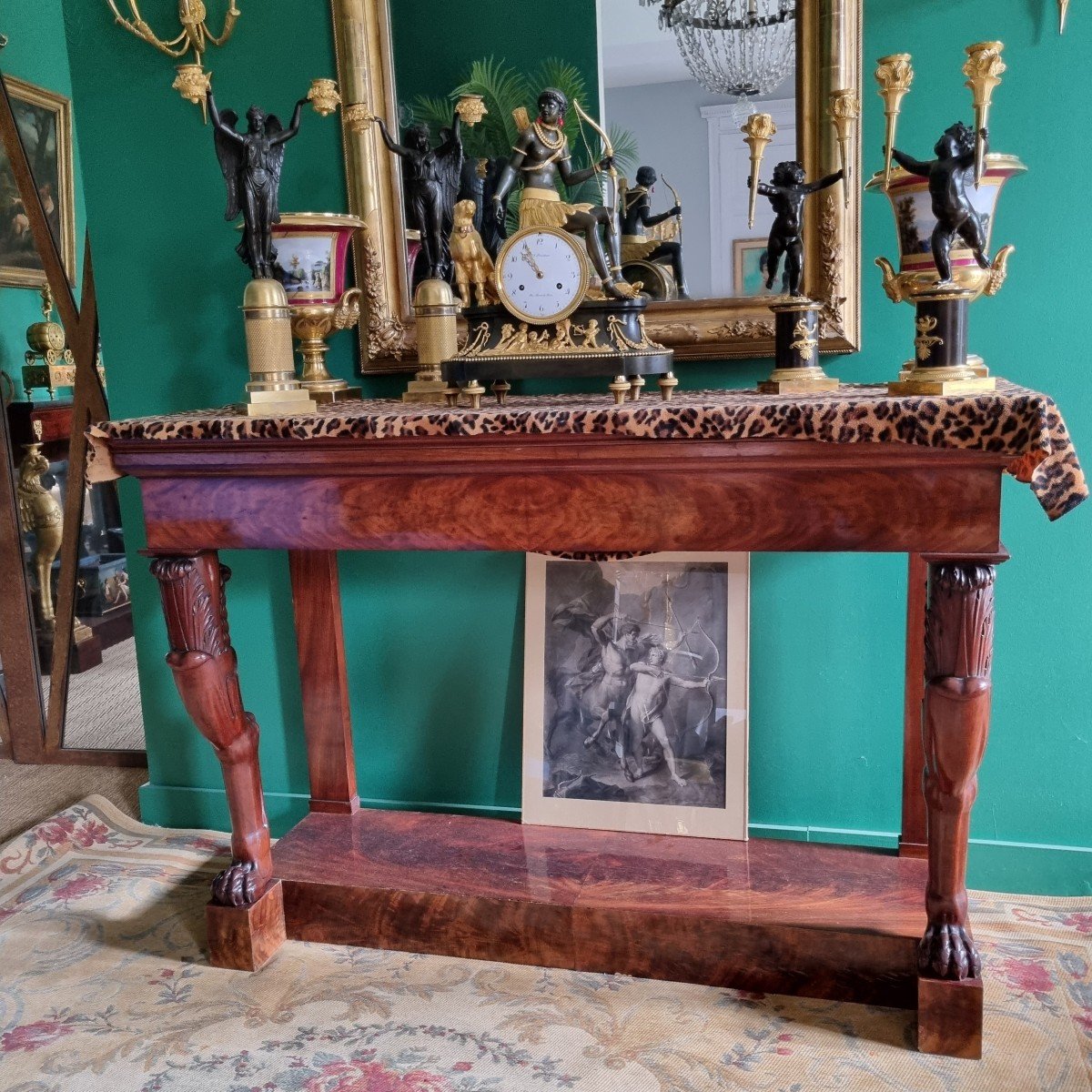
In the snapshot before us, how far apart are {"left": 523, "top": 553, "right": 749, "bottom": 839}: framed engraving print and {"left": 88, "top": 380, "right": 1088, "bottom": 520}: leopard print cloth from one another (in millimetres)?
529

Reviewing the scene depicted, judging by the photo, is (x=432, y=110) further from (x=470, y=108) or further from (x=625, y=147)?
(x=625, y=147)

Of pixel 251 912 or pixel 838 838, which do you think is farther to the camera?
pixel 838 838

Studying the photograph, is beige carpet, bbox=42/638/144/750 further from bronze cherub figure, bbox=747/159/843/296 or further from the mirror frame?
bronze cherub figure, bbox=747/159/843/296

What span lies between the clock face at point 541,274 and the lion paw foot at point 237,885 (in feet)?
3.99

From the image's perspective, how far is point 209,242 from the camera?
231 centimetres

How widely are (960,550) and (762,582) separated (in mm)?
686

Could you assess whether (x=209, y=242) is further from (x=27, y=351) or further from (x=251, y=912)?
(x=251, y=912)

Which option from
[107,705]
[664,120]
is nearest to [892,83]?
[664,120]

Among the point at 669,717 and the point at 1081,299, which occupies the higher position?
the point at 1081,299

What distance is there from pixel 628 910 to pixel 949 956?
556mm

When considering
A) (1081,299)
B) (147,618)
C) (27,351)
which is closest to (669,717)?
(1081,299)

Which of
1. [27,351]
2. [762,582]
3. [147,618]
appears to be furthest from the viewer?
[27,351]

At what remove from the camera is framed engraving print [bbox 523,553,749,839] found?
2.18 metres

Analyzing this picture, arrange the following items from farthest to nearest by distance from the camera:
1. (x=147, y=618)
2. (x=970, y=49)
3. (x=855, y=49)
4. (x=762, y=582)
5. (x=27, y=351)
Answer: (x=27, y=351) → (x=147, y=618) → (x=762, y=582) → (x=855, y=49) → (x=970, y=49)
